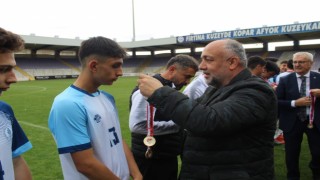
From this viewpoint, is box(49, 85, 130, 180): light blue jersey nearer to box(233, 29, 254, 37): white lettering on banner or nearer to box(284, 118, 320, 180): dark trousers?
box(284, 118, 320, 180): dark trousers

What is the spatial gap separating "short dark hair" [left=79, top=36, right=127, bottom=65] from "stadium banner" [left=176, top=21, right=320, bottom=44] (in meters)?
33.2

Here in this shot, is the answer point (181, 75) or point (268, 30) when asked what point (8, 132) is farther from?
point (268, 30)

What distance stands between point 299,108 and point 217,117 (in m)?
3.39

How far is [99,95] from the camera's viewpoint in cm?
222

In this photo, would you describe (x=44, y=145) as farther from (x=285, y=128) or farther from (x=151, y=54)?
(x=151, y=54)

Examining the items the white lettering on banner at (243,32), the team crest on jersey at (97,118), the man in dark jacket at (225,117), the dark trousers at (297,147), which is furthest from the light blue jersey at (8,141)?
the white lettering on banner at (243,32)

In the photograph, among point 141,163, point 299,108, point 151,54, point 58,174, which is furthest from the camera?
point 151,54

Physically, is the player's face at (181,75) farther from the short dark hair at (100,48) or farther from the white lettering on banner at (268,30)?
the white lettering on banner at (268,30)

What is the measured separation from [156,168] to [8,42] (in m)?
2.15

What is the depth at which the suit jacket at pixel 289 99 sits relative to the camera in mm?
4598

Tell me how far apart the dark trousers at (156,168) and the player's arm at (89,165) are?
4.88ft

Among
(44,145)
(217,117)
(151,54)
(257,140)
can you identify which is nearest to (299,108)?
(257,140)

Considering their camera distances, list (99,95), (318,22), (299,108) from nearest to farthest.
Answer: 1. (99,95)
2. (299,108)
3. (318,22)

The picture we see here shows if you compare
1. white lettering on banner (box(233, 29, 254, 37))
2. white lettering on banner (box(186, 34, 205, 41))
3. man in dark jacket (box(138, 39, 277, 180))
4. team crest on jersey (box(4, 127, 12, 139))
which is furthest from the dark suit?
white lettering on banner (box(186, 34, 205, 41))
